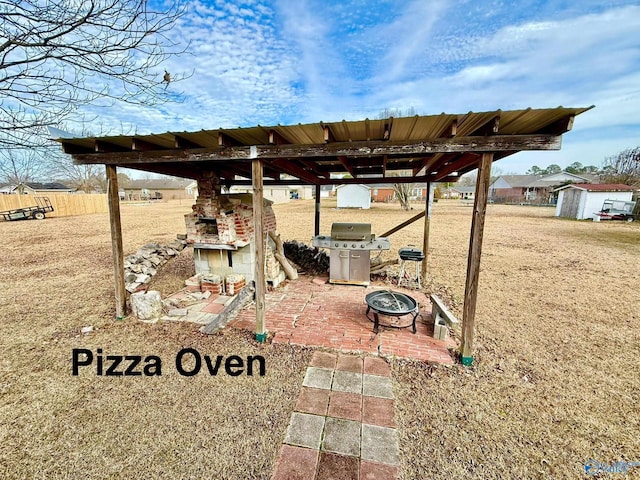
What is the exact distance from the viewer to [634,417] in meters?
2.25

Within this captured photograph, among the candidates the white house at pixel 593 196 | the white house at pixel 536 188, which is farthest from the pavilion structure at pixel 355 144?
the white house at pixel 536 188

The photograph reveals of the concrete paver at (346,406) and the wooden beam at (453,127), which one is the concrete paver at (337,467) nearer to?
the concrete paver at (346,406)

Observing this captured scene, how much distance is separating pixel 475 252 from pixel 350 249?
8.55ft

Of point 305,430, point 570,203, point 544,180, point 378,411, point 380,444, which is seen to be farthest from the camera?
point 544,180

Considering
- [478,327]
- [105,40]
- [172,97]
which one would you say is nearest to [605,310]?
[478,327]

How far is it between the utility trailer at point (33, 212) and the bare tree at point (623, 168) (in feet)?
153

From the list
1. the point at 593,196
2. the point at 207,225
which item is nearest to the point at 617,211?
the point at 593,196

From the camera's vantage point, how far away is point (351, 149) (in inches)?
111

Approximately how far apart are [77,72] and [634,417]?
6187mm

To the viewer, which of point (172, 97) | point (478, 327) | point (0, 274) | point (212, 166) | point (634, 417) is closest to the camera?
point (634, 417)

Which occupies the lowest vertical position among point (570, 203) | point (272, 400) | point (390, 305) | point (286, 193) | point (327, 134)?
point (272, 400)

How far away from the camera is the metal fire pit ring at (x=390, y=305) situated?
3203 millimetres

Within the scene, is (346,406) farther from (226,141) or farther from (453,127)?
(226,141)

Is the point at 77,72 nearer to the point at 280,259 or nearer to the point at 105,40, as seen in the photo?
the point at 105,40
